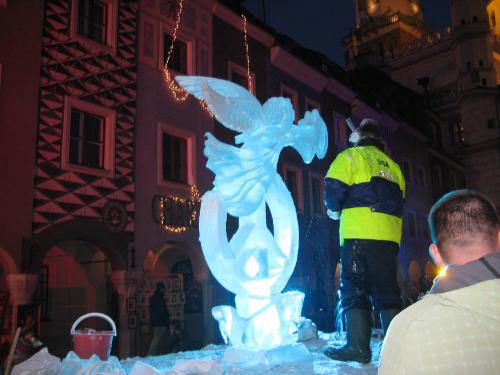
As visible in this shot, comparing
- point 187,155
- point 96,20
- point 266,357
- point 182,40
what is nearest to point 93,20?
point 96,20

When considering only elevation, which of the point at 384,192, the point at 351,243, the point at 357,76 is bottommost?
the point at 351,243

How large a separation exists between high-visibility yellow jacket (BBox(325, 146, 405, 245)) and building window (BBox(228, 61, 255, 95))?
12636 millimetres

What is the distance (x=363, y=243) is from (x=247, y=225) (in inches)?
64.9

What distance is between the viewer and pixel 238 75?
16.9 m

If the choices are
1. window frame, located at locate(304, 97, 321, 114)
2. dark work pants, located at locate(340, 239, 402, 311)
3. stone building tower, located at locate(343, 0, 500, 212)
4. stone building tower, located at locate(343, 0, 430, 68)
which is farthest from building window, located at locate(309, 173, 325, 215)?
stone building tower, located at locate(343, 0, 430, 68)

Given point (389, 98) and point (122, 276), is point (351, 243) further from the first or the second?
point (389, 98)

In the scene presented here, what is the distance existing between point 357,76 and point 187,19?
22637 mm

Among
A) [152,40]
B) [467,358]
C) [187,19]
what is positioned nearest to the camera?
[467,358]

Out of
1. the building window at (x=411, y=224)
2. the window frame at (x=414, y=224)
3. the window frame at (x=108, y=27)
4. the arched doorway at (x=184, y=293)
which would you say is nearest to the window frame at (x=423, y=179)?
the window frame at (x=414, y=224)

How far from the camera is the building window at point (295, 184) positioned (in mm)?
19016

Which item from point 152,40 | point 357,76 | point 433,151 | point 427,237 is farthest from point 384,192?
point 357,76

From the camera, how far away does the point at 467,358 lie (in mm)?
1320

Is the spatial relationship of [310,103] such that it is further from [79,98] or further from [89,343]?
[89,343]

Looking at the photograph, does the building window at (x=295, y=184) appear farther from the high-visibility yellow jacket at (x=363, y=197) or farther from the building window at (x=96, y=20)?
the high-visibility yellow jacket at (x=363, y=197)
